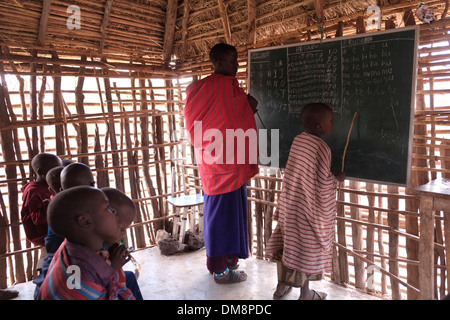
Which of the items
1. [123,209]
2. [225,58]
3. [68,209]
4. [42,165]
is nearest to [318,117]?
[225,58]

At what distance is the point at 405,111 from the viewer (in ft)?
8.26

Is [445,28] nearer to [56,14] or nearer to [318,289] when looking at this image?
[318,289]

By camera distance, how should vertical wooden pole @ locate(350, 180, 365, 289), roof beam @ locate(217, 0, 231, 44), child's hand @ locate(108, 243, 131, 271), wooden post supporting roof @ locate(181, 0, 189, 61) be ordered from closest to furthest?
child's hand @ locate(108, 243, 131, 271), vertical wooden pole @ locate(350, 180, 365, 289), roof beam @ locate(217, 0, 231, 44), wooden post supporting roof @ locate(181, 0, 189, 61)

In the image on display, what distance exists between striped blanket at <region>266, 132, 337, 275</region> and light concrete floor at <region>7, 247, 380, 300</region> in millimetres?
630

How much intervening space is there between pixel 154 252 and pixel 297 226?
2373mm

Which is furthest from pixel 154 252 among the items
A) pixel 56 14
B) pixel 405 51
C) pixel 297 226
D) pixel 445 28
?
pixel 445 28

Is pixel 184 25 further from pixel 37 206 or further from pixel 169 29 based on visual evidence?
pixel 37 206

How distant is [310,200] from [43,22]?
340 centimetres

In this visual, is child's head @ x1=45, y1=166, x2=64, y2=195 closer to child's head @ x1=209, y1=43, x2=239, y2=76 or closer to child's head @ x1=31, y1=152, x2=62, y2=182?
child's head @ x1=31, y1=152, x2=62, y2=182

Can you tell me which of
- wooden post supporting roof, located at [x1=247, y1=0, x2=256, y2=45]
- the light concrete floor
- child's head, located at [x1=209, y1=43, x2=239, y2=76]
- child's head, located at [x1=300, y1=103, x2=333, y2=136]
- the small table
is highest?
wooden post supporting roof, located at [x1=247, y1=0, x2=256, y2=45]

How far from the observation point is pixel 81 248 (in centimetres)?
152

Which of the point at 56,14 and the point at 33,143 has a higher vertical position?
the point at 56,14

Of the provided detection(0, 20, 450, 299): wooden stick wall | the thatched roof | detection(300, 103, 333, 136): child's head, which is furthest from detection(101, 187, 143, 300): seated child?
the thatched roof

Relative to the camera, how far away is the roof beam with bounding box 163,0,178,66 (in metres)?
4.65
